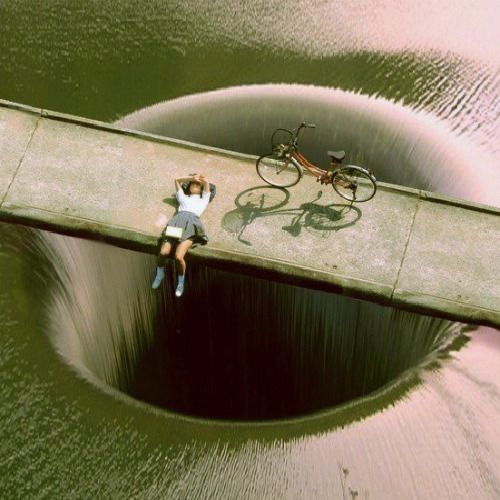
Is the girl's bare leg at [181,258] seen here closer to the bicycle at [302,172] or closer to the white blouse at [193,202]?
the white blouse at [193,202]

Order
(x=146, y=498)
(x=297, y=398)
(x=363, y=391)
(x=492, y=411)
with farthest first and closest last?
(x=297, y=398) < (x=363, y=391) < (x=492, y=411) < (x=146, y=498)

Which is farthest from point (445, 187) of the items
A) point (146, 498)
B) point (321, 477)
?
point (146, 498)

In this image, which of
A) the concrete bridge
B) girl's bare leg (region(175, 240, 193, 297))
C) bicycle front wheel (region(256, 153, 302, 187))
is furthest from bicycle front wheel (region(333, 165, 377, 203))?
girl's bare leg (region(175, 240, 193, 297))

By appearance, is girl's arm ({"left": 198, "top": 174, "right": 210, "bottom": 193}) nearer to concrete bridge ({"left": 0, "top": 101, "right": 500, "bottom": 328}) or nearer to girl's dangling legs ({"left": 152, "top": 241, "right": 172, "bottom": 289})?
concrete bridge ({"left": 0, "top": 101, "right": 500, "bottom": 328})

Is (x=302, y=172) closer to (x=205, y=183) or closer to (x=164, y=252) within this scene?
(x=205, y=183)

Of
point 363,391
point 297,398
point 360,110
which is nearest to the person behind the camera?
point 363,391

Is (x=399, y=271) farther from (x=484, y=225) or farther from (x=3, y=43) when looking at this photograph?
(x=3, y=43)

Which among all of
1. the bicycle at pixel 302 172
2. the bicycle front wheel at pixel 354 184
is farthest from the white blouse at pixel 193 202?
the bicycle front wheel at pixel 354 184

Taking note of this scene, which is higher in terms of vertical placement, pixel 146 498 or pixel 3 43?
pixel 3 43
